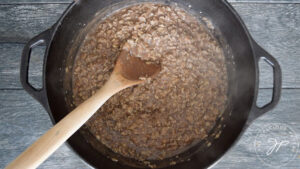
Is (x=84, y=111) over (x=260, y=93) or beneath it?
over

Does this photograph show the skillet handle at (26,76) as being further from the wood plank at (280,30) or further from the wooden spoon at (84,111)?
the wood plank at (280,30)

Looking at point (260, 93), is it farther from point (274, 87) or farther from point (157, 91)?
point (157, 91)

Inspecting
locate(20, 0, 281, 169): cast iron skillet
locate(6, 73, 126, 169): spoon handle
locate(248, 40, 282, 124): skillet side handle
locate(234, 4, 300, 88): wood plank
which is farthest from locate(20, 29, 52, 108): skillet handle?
locate(234, 4, 300, 88): wood plank

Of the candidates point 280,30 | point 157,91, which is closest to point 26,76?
point 157,91

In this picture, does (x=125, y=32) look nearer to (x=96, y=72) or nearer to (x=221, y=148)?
(x=96, y=72)

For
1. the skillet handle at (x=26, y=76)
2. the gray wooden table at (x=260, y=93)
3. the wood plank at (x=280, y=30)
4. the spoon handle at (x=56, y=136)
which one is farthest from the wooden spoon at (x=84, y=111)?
the wood plank at (x=280, y=30)
